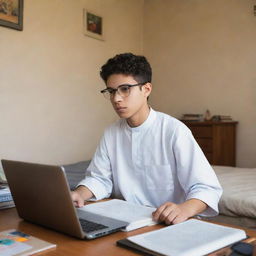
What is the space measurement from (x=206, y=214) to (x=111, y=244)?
57cm

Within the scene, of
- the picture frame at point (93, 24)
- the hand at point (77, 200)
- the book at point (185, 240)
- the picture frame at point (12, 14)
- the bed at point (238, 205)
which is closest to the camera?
the book at point (185, 240)

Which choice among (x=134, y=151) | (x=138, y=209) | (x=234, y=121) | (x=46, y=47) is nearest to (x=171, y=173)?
(x=134, y=151)

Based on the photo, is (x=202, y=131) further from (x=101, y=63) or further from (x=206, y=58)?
(x=101, y=63)

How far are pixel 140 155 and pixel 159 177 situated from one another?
14 centimetres

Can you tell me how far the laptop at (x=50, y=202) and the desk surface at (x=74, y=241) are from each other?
17mm

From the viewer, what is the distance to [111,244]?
878 mm

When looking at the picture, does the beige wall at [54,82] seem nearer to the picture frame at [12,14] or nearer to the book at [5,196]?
the picture frame at [12,14]

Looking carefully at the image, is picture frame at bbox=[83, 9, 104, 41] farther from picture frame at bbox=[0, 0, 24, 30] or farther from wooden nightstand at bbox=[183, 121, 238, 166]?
wooden nightstand at bbox=[183, 121, 238, 166]

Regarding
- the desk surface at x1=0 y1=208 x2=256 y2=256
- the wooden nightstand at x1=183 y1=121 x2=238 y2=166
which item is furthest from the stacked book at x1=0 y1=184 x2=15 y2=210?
the wooden nightstand at x1=183 y1=121 x2=238 y2=166

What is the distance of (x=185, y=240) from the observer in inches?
33.0

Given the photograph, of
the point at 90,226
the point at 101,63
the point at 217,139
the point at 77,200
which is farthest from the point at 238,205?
the point at 101,63

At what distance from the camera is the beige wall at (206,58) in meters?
4.12

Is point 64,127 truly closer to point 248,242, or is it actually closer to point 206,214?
point 206,214

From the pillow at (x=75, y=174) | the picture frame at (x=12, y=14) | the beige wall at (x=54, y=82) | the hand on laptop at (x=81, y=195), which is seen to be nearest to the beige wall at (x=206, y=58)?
the beige wall at (x=54, y=82)
